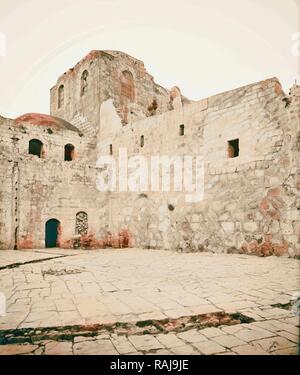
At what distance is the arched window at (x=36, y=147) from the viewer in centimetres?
1257

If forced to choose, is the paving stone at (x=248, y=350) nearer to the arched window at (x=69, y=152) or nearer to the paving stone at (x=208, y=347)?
the paving stone at (x=208, y=347)

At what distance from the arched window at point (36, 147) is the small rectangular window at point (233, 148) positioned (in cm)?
802

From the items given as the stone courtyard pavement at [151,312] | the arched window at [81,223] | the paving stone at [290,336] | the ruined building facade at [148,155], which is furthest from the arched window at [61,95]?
the paving stone at [290,336]

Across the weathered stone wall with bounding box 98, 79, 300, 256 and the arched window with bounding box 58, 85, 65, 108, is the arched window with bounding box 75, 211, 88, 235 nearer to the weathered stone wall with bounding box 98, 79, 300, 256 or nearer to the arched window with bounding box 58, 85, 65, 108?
the weathered stone wall with bounding box 98, 79, 300, 256

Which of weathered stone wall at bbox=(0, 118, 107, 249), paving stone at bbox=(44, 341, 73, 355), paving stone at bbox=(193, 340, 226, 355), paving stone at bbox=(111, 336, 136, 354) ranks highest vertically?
weathered stone wall at bbox=(0, 118, 107, 249)

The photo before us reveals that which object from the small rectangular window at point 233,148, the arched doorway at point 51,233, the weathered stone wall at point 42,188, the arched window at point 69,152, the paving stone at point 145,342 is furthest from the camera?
the arched doorway at point 51,233

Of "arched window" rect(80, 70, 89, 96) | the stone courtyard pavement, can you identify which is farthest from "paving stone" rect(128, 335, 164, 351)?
"arched window" rect(80, 70, 89, 96)

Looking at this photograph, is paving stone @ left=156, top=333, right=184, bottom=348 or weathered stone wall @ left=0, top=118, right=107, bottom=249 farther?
weathered stone wall @ left=0, top=118, right=107, bottom=249

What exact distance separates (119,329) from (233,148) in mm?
7086

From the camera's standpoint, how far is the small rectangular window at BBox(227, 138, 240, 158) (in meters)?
8.73

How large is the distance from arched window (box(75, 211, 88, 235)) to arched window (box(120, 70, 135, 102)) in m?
6.73

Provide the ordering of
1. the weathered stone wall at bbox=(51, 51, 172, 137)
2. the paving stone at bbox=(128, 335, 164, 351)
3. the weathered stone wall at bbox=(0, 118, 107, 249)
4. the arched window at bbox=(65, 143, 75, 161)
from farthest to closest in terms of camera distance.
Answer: the weathered stone wall at bbox=(51, 51, 172, 137)
the arched window at bbox=(65, 143, 75, 161)
the weathered stone wall at bbox=(0, 118, 107, 249)
the paving stone at bbox=(128, 335, 164, 351)

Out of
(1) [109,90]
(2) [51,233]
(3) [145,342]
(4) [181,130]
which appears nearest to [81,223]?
(2) [51,233]
